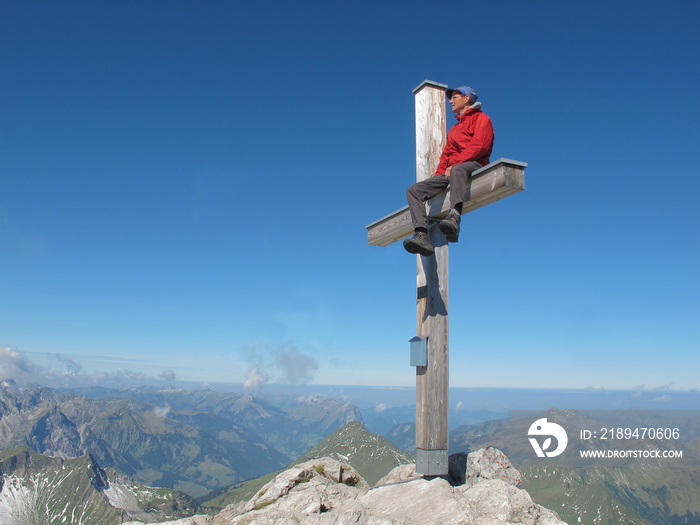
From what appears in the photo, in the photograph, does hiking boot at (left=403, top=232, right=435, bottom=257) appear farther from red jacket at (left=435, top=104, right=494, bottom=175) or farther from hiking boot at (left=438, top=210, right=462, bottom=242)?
red jacket at (left=435, top=104, right=494, bottom=175)

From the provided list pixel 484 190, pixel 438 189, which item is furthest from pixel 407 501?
pixel 438 189

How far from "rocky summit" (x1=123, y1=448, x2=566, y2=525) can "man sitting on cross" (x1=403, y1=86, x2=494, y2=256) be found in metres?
4.09

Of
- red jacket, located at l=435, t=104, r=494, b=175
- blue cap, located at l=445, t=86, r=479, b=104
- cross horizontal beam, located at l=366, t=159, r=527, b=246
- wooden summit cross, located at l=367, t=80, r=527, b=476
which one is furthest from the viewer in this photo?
blue cap, located at l=445, t=86, r=479, b=104

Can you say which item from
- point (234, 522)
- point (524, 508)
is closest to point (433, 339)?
point (524, 508)

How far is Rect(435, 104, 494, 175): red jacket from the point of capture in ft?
28.4

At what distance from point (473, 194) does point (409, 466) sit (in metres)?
6.96

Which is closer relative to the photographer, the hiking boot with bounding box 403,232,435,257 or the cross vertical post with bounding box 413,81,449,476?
the hiking boot with bounding box 403,232,435,257

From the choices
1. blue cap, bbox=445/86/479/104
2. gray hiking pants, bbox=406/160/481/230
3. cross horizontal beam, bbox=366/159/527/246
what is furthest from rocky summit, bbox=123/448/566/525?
blue cap, bbox=445/86/479/104

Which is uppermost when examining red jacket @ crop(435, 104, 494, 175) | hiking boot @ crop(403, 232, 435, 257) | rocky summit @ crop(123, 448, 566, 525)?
red jacket @ crop(435, 104, 494, 175)

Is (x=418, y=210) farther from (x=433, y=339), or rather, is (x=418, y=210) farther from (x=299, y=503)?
(x=299, y=503)

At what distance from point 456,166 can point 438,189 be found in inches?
28.7

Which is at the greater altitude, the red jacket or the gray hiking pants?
the red jacket

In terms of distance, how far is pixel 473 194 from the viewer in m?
8.16

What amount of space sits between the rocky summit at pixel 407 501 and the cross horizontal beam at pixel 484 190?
4750mm
